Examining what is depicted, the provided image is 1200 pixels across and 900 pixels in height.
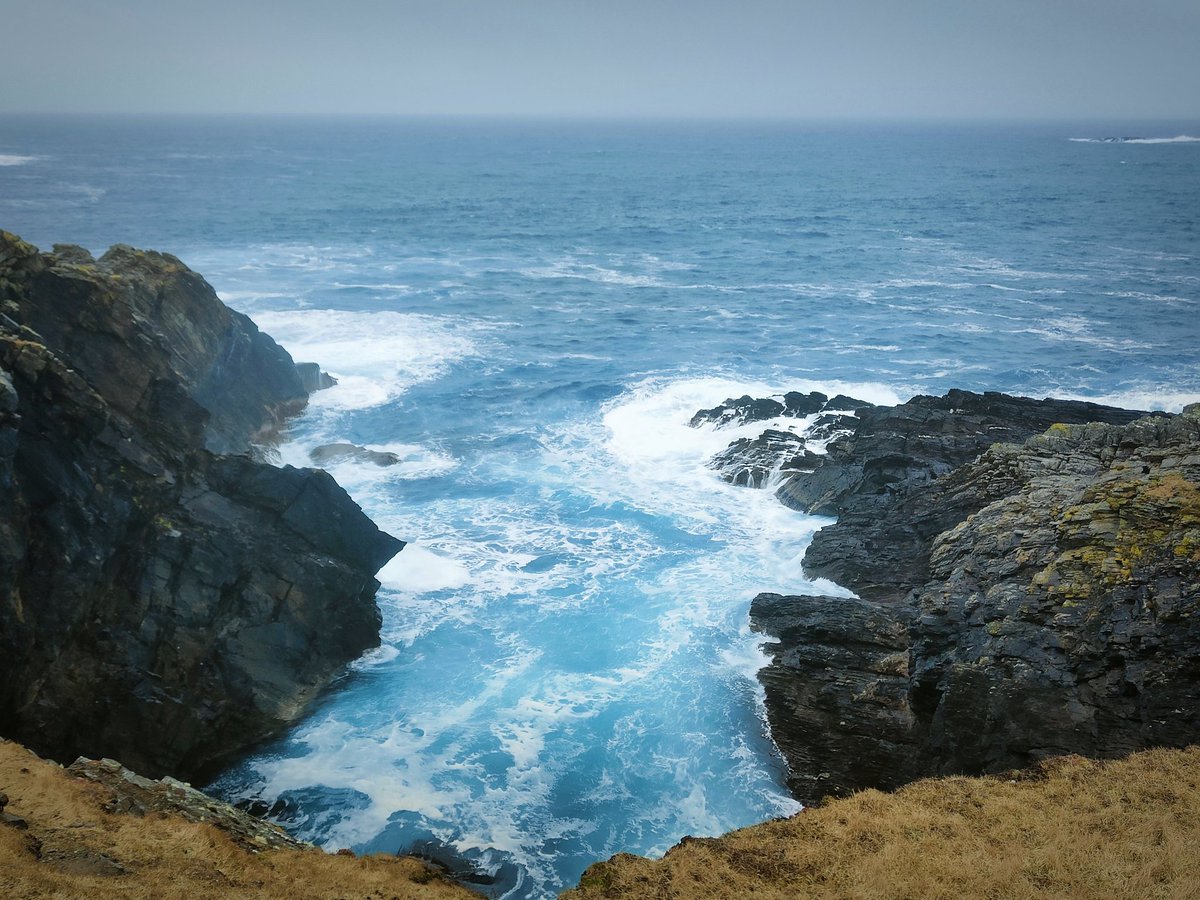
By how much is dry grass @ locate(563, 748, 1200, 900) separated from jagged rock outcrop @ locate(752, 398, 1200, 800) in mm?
1445

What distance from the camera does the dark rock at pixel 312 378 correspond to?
5025 cm

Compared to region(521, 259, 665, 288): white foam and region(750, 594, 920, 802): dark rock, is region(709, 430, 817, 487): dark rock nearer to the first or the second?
region(750, 594, 920, 802): dark rock

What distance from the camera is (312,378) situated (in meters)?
50.7

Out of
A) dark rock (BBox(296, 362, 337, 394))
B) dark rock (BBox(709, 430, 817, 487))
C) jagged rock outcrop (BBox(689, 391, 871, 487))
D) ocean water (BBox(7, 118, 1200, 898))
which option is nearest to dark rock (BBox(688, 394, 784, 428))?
jagged rock outcrop (BBox(689, 391, 871, 487))

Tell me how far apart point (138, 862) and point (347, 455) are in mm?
29400

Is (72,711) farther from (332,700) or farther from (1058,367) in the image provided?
(1058,367)

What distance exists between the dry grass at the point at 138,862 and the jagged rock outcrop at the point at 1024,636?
1172 centimetres

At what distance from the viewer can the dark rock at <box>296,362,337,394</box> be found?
50.2 metres

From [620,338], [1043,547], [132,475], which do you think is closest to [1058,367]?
[620,338]

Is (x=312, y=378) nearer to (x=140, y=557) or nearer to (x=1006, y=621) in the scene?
(x=140, y=557)

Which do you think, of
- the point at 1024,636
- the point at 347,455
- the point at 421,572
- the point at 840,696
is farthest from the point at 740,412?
the point at 1024,636

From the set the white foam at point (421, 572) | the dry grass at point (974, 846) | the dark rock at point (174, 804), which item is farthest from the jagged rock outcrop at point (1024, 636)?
the dark rock at point (174, 804)

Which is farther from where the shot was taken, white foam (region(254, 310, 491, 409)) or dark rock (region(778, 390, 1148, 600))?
white foam (region(254, 310, 491, 409))

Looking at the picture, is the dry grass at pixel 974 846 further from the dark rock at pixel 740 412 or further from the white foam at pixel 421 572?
the dark rock at pixel 740 412
